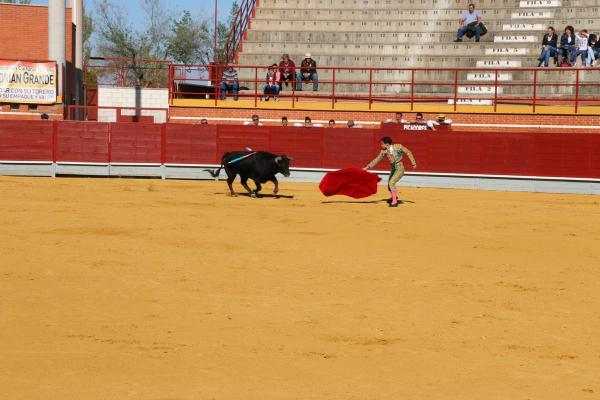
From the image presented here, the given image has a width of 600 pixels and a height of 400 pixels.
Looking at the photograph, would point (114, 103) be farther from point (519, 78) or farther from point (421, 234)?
point (421, 234)

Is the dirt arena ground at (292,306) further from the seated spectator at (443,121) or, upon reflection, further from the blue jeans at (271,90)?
the blue jeans at (271,90)

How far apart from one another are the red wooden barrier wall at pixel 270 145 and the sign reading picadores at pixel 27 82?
13.4 feet

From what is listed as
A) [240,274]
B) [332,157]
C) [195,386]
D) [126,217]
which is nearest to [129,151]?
[332,157]

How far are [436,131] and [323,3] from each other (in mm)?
11015

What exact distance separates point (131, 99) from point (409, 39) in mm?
9242

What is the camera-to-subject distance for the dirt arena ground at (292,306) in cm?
588

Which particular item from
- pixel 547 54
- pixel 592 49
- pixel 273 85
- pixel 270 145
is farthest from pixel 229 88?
pixel 592 49

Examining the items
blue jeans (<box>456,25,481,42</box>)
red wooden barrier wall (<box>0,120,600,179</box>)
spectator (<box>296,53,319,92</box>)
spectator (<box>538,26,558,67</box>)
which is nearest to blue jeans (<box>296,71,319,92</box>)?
spectator (<box>296,53,319,92</box>)

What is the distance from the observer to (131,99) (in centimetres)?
3259

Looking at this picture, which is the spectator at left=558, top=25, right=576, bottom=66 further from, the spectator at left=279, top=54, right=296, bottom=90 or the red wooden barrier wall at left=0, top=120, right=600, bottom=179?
the spectator at left=279, top=54, right=296, bottom=90

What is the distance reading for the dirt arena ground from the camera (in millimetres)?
5875

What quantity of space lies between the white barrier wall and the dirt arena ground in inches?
632

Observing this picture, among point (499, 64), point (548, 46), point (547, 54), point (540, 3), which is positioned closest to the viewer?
point (547, 54)

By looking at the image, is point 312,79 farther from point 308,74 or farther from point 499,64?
point 499,64
